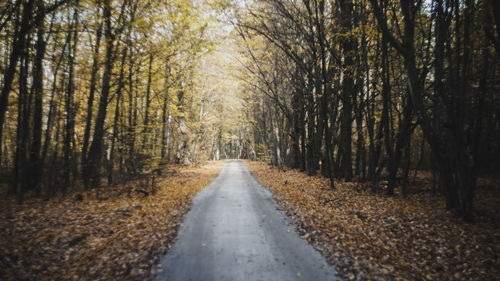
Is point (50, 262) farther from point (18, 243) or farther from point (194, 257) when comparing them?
point (194, 257)

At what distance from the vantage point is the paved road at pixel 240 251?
13.4 ft

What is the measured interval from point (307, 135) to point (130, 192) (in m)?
13.1

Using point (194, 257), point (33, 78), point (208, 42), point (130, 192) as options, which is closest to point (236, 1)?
point (208, 42)

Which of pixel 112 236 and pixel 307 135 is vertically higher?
pixel 307 135

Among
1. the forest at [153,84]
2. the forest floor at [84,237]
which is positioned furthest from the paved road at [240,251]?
the forest at [153,84]

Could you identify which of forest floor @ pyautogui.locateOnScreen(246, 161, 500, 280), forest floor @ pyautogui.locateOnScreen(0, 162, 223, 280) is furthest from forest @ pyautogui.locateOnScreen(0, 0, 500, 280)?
forest floor @ pyautogui.locateOnScreen(0, 162, 223, 280)

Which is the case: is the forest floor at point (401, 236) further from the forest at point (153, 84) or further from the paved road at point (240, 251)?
the forest at point (153, 84)

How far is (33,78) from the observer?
8.56 metres

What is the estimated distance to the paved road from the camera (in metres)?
4.09

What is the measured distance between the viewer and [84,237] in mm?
5449

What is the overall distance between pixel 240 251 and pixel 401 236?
4.02m

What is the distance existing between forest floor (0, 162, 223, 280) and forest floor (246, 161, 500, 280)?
3.80m

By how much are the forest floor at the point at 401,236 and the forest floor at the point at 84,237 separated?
380 cm

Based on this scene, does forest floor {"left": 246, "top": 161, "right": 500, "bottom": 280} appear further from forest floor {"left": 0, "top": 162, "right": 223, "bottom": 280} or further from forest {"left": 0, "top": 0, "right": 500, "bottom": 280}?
forest floor {"left": 0, "top": 162, "right": 223, "bottom": 280}
